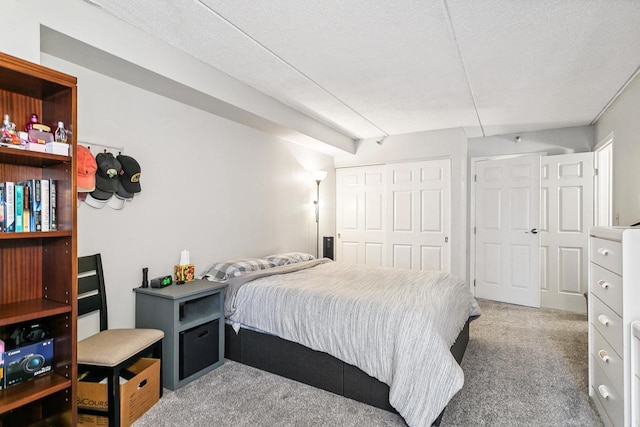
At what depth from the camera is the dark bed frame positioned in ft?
6.88

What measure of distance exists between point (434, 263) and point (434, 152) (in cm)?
157

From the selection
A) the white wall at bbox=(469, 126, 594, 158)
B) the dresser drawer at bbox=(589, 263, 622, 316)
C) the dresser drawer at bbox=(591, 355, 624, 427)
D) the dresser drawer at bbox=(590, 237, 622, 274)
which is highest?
the white wall at bbox=(469, 126, 594, 158)

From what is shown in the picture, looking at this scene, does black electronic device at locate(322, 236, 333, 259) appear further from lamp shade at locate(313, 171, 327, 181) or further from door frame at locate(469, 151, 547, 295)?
door frame at locate(469, 151, 547, 295)

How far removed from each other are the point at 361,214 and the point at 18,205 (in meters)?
4.25

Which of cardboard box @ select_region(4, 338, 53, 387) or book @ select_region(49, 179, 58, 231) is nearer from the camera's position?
cardboard box @ select_region(4, 338, 53, 387)

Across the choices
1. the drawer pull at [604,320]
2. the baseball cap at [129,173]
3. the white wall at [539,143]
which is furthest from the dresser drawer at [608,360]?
the baseball cap at [129,173]

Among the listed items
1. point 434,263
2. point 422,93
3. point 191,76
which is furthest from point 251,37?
point 434,263

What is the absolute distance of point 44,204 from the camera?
151 cm

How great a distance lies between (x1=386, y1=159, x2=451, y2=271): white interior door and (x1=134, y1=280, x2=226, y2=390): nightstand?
118 inches

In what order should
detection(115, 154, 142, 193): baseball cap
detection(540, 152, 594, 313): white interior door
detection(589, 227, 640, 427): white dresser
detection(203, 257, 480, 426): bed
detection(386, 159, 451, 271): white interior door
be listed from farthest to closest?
detection(386, 159, 451, 271): white interior door → detection(540, 152, 594, 313): white interior door → detection(115, 154, 142, 193): baseball cap → detection(203, 257, 480, 426): bed → detection(589, 227, 640, 427): white dresser

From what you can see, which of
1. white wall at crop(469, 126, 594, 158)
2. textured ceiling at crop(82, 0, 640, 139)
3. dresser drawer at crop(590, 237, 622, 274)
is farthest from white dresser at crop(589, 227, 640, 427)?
white wall at crop(469, 126, 594, 158)

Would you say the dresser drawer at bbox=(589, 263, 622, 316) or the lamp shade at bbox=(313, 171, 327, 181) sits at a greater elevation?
the lamp shade at bbox=(313, 171, 327, 181)

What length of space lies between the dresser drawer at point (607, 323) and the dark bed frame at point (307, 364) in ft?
2.83

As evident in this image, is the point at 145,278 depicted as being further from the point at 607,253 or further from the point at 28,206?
the point at 607,253
